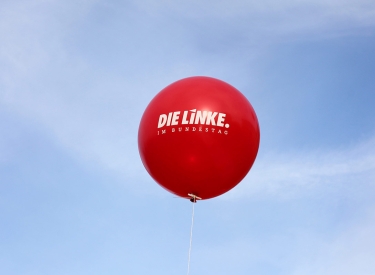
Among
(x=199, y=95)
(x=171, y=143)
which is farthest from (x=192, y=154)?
(x=199, y=95)

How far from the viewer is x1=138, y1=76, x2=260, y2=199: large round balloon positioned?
728cm

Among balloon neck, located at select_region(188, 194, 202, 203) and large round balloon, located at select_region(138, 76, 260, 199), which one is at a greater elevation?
large round balloon, located at select_region(138, 76, 260, 199)

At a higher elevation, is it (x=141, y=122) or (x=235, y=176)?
(x=141, y=122)

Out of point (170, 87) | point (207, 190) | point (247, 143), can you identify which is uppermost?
Result: point (170, 87)

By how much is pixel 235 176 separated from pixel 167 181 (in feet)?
3.24

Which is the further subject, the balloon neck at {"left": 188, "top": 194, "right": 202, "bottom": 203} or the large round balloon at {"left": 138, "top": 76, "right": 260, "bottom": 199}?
the balloon neck at {"left": 188, "top": 194, "right": 202, "bottom": 203}

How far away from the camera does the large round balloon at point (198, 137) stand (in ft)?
23.9

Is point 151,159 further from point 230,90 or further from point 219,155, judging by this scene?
point 230,90

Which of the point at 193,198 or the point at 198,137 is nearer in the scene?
the point at 198,137

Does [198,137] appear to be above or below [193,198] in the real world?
above

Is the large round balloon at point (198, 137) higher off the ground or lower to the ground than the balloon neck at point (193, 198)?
higher

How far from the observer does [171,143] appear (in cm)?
735

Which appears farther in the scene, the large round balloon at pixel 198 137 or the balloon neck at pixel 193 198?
the balloon neck at pixel 193 198

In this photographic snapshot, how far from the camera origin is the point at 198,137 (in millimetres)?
7234
